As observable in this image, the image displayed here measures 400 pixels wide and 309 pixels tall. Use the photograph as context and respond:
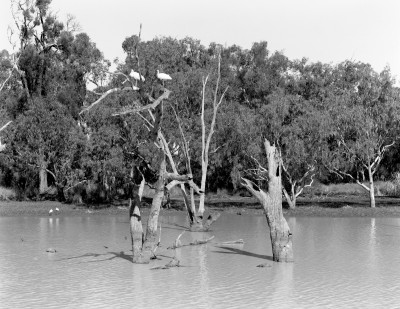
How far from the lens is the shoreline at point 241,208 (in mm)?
50750

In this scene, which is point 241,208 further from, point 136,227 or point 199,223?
point 136,227

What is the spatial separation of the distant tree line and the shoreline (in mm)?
1798

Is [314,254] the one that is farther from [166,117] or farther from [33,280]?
[166,117]

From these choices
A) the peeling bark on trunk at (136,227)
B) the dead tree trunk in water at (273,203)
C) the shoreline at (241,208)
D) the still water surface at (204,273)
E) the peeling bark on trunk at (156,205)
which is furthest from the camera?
the shoreline at (241,208)

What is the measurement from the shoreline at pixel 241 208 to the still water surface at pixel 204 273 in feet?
43.4

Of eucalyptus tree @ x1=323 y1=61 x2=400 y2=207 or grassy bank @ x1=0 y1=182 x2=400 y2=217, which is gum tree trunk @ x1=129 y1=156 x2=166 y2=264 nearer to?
→ grassy bank @ x1=0 y1=182 x2=400 y2=217

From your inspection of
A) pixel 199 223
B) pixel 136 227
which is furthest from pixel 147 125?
pixel 136 227

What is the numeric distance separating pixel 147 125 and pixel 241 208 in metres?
10.7

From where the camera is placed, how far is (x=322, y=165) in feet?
174

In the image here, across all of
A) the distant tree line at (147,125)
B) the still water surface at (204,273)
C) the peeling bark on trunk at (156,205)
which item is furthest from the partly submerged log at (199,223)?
the peeling bark on trunk at (156,205)

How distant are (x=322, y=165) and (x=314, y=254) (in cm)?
2594

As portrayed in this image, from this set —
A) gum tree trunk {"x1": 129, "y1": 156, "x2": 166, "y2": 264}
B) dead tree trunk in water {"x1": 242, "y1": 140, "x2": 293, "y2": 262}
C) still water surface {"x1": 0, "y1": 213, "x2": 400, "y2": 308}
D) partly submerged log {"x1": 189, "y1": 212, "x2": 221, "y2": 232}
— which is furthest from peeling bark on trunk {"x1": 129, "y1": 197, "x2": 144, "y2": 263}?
partly submerged log {"x1": 189, "y1": 212, "x2": 221, "y2": 232}

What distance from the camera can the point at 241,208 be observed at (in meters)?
56.1

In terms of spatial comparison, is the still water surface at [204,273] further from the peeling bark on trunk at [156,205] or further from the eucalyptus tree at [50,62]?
the eucalyptus tree at [50,62]
